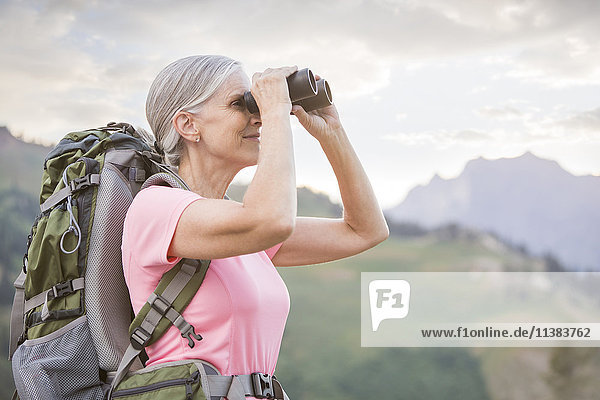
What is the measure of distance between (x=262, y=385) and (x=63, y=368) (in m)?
0.35

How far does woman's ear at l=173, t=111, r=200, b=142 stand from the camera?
1296 millimetres

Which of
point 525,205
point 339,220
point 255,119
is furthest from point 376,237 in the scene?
point 525,205

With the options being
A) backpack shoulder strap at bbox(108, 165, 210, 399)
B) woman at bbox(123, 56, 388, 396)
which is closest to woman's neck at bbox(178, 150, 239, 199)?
woman at bbox(123, 56, 388, 396)

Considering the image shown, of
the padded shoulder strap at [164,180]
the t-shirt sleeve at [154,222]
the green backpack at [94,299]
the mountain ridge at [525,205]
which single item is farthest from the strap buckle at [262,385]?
the mountain ridge at [525,205]

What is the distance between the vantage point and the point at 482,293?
16.3ft

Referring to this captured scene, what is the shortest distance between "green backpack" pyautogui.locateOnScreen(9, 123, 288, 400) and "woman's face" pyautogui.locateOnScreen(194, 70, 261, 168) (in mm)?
102

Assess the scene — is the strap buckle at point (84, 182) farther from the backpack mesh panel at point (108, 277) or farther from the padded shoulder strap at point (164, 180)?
the padded shoulder strap at point (164, 180)

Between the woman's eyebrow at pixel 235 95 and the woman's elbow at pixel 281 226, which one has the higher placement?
the woman's eyebrow at pixel 235 95

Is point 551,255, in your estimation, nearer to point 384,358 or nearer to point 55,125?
point 384,358

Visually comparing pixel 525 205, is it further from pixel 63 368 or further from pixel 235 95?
pixel 63 368

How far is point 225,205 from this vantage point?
1069mm

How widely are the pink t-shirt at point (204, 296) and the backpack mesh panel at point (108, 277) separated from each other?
0.08 meters

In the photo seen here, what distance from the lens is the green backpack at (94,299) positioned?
1.15 meters

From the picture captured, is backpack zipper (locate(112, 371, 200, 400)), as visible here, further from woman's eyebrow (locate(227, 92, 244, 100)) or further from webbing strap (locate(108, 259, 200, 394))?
woman's eyebrow (locate(227, 92, 244, 100))
